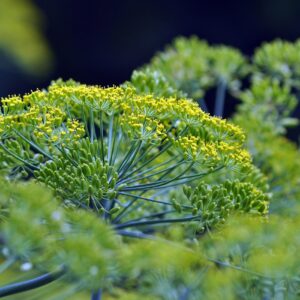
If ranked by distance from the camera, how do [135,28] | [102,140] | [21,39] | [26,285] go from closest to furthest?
1. [26,285]
2. [102,140]
3. [21,39]
4. [135,28]

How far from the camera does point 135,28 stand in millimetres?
14227

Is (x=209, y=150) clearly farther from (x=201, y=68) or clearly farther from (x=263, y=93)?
(x=201, y=68)

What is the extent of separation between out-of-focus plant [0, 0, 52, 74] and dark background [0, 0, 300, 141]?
1068 millimetres

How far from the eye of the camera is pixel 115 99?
2.16 meters

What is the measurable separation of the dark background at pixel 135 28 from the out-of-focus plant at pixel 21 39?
1.07m

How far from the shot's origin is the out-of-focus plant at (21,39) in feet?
33.7

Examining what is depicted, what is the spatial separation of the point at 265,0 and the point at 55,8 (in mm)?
3843

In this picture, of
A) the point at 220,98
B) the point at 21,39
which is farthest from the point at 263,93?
the point at 21,39

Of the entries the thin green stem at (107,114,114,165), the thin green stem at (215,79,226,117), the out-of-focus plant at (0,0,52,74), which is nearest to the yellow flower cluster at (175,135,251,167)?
the thin green stem at (107,114,114,165)

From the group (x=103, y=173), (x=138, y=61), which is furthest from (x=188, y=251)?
(x=138, y=61)

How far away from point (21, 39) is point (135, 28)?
4.13m

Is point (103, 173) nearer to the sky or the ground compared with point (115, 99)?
nearer to the ground

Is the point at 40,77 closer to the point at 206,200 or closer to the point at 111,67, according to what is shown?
the point at 111,67

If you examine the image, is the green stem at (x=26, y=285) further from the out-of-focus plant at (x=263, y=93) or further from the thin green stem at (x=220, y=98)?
the thin green stem at (x=220, y=98)
